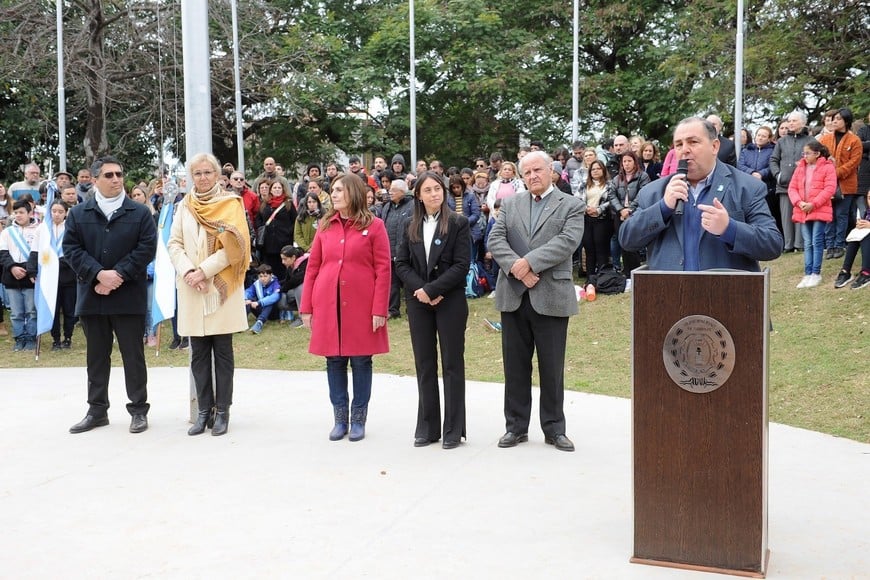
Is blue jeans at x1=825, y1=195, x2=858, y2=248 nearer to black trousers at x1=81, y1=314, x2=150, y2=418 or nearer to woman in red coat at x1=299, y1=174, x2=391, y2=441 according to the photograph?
woman in red coat at x1=299, y1=174, x2=391, y2=441

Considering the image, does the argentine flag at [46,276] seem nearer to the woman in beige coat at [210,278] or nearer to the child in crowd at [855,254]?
the woman in beige coat at [210,278]

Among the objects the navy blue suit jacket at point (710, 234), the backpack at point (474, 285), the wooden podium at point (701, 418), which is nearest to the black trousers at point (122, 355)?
the navy blue suit jacket at point (710, 234)

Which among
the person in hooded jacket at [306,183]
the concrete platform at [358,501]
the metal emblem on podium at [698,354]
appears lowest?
the concrete platform at [358,501]

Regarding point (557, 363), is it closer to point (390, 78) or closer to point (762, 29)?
point (762, 29)

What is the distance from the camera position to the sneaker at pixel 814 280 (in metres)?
11.6

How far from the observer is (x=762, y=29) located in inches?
755

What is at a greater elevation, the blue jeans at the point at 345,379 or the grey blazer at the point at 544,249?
the grey blazer at the point at 544,249

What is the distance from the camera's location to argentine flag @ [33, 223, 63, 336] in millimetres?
11219

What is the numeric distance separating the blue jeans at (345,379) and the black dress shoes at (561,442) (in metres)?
1.33

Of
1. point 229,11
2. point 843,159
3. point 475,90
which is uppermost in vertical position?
point 229,11

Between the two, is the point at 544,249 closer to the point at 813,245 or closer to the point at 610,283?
the point at 813,245

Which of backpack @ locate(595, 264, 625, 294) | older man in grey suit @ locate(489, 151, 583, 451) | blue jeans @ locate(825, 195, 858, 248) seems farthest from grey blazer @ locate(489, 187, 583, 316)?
blue jeans @ locate(825, 195, 858, 248)

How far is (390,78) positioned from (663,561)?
22128mm

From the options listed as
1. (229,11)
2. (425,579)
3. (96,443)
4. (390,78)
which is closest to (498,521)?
(425,579)
